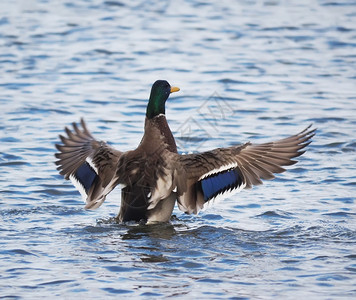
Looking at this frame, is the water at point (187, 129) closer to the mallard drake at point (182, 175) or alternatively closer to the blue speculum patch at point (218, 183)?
the mallard drake at point (182, 175)

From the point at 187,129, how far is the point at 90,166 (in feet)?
10.9

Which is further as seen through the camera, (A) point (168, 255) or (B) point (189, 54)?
(B) point (189, 54)

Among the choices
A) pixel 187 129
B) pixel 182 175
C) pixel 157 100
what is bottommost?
pixel 187 129

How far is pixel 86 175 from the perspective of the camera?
8469mm

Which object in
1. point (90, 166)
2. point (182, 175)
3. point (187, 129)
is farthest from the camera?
point (187, 129)

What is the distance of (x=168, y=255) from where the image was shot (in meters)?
7.16

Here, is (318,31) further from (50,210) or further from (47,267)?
(47,267)

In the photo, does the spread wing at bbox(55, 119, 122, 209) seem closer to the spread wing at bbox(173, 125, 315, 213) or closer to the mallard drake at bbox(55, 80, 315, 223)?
the mallard drake at bbox(55, 80, 315, 223)

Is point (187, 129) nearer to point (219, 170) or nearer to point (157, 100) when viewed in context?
point (157, 100)

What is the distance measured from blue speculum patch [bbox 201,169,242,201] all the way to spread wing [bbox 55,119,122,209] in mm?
873

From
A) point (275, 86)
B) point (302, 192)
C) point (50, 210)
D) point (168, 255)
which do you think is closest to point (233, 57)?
point (275, 86)

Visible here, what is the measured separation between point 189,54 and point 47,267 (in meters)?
9.21

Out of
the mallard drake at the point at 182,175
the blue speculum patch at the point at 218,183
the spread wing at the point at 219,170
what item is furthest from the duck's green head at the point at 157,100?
the blue speculum patch at the point at 218,183

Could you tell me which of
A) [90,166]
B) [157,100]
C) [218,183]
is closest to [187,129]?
[157,100]
